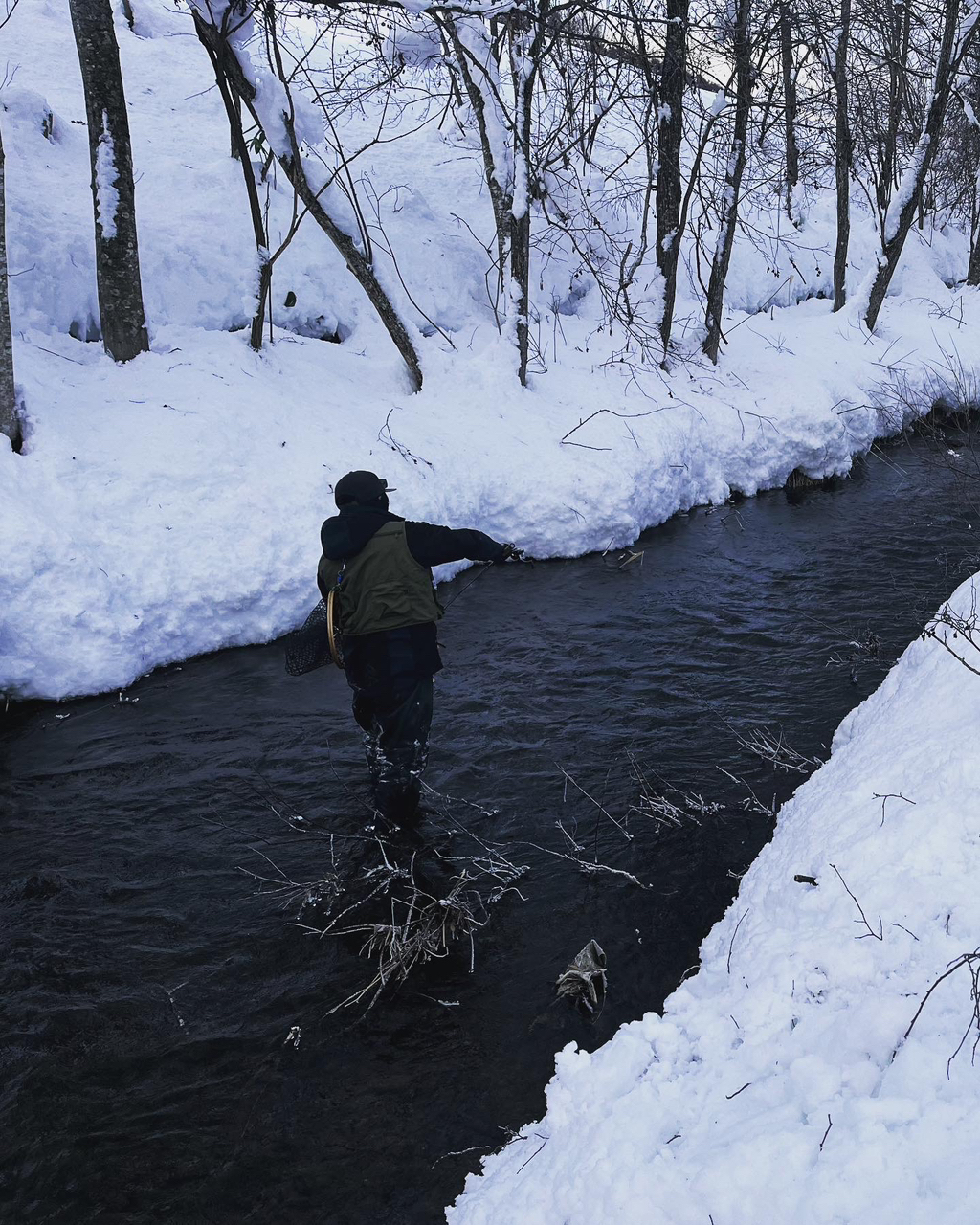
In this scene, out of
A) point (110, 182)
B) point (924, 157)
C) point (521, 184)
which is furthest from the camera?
point (924, 157)

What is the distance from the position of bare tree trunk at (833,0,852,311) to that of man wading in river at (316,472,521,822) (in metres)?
12.6

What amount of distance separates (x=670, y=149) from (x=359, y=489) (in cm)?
1073

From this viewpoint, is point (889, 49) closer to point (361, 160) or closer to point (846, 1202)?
point (361, 160)

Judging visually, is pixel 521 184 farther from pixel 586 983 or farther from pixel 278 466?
pixel 586 983

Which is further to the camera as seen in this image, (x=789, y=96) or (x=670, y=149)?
(x=789, y=96)

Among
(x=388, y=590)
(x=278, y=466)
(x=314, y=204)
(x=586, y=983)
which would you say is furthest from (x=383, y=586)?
(x=314, y=204)

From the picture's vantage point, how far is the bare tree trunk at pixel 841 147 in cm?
1519

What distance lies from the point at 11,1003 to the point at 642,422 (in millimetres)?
9787

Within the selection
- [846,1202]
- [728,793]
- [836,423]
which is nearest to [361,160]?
[836,423]

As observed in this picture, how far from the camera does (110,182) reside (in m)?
9.57

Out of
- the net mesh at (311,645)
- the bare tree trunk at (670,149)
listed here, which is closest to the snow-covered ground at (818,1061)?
the net mesh at (311,645)

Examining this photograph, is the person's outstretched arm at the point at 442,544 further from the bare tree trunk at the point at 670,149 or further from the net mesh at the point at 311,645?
the bare tree trunk at the point at 670,149

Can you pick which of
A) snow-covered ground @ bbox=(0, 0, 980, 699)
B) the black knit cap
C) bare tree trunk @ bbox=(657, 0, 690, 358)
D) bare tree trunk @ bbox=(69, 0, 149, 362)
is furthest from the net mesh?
bare tree trunk @ bbox=(657, 0, 690, 358)

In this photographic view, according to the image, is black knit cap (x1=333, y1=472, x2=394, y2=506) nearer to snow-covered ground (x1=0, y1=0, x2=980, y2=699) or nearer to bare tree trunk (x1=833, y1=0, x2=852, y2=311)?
snow-covered ground (x1=0, y1=0, x2=980, y2=699)
